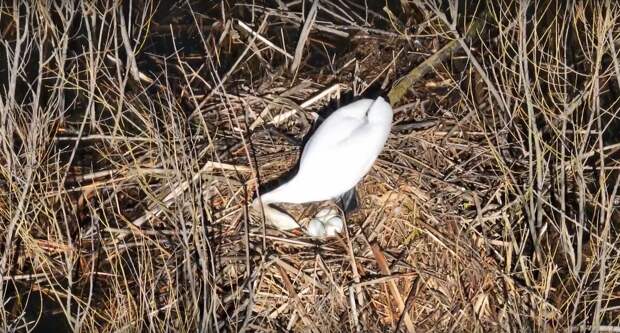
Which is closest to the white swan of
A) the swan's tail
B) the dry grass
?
the swan's tail

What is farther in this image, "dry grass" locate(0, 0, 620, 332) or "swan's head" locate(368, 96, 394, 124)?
"swan's head" locate(368, 96, 394, 124)

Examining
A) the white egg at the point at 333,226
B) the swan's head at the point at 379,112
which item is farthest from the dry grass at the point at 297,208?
the swan's head at the point at 379,112

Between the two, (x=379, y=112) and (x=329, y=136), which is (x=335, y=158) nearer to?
(x=329, y=136)

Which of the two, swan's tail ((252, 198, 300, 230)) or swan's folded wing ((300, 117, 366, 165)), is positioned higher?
swan's folded wing ((300, 117, 366, 165))

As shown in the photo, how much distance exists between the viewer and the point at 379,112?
2.75 meters

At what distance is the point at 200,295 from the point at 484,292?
2.35 feet

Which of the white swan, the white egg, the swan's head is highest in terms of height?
the swan's head

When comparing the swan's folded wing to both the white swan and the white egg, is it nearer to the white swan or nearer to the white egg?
the white swan

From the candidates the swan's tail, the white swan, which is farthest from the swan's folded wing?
the swan's tail

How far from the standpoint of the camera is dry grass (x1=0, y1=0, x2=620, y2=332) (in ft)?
8.23

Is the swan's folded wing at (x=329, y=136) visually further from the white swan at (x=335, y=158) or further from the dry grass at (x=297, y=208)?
the dry grass at (x=297, y=208)

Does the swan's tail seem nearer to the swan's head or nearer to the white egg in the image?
the white egg

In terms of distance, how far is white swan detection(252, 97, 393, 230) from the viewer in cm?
265

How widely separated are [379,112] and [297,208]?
0.34 metres
